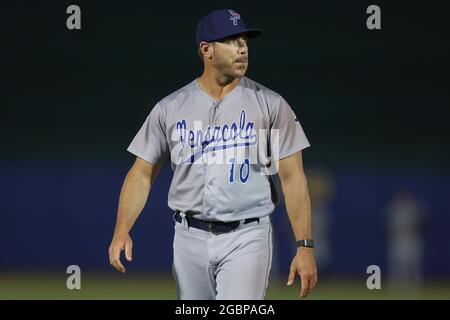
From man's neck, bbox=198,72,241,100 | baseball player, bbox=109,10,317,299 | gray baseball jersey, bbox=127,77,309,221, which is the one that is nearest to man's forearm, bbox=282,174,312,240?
baseball player, bbox=109,10,317,299

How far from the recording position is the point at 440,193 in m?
16.1

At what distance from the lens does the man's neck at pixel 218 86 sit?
19.0ft

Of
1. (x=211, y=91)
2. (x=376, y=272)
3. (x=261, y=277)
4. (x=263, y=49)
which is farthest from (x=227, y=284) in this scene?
(x=263, y=49)

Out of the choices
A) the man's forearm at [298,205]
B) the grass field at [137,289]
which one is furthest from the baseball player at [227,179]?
the grass field at [137,289]

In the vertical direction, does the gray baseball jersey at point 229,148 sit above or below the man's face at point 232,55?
below

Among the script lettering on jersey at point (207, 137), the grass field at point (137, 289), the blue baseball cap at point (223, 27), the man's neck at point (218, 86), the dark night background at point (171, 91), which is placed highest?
the blue baseball cap at point (223, 27)

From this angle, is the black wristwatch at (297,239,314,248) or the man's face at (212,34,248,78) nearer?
the black wristwatch at (297,239,314,248)

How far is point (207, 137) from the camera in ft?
18.6

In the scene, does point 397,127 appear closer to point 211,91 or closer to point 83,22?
point 83,22

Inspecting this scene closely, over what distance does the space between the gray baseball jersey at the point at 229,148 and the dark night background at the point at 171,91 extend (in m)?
10.3

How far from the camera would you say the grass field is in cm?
1219

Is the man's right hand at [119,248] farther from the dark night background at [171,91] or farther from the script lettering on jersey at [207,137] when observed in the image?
the dark night background at [171,91]

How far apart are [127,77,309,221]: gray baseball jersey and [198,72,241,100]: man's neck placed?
4 centimetres

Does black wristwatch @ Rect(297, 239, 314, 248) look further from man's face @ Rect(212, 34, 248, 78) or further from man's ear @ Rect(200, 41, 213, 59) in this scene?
man's ear @ Rect(200, 41, 213, 59)
